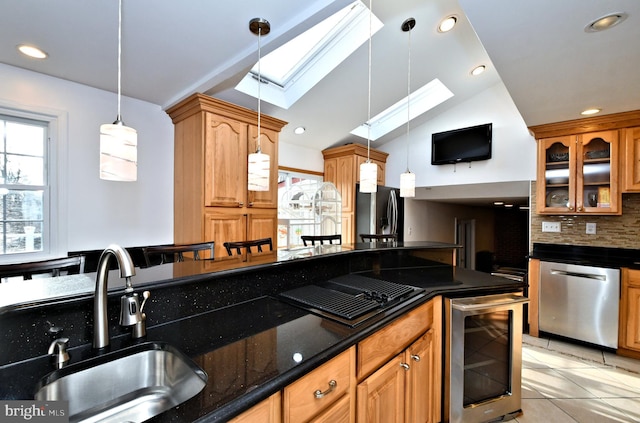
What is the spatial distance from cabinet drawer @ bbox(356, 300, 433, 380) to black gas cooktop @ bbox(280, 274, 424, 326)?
0.08 meters

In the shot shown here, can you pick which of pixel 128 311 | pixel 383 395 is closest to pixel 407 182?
pixel 383 395

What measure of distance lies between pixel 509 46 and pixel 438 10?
0.91m

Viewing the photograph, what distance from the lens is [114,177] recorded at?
4.96ft

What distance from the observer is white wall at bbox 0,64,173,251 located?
239 centimetres

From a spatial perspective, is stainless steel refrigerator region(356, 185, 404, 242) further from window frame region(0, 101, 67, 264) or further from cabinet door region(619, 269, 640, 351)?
window frame region(0, 101, 67, 264)

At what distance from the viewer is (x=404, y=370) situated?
1397mm

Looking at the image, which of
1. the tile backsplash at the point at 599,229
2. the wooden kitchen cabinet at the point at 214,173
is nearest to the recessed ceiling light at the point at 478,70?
the tile backsplash at the point at 599,229

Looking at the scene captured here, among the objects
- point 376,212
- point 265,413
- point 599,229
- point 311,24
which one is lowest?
point 265,413

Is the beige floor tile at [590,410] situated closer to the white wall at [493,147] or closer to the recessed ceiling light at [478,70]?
the white wall at [493,147]

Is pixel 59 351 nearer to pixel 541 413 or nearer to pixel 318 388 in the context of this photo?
pixel 318 388

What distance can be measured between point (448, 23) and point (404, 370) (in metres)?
3.07

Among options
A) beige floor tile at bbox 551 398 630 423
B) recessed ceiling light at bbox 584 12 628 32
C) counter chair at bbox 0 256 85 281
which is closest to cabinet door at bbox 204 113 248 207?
counter chair at bbox 0 256 85 281

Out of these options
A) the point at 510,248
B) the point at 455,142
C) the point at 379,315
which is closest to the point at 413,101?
the point at 455,142

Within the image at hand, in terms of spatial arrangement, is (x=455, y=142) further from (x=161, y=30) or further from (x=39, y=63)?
(x=39, y=63)
